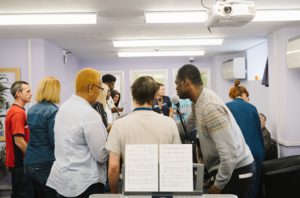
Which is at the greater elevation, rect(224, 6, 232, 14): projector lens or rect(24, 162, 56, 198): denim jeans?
rect(224, 6, 232, 14): projector lens

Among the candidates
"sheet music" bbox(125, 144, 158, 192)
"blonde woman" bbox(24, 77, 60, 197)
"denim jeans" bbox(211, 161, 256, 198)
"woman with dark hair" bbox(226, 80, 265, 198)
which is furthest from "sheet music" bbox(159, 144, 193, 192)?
"woman with dark hair" bbox(226, 80, 265, 198)

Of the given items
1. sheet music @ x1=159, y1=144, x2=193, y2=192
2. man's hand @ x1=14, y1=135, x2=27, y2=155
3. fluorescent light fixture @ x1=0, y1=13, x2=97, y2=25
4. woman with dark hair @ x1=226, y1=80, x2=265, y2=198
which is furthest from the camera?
fluorescent light fixture @ x1=0, y1=13, x2=97, y2=25

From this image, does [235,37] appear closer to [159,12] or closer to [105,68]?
[159,12]

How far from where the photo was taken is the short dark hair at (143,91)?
214 centimetres

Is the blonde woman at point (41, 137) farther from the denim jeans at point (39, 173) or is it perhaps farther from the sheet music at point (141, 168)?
the sheet music at point (141, 168)

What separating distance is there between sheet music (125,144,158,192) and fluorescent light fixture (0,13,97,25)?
2.82 metres

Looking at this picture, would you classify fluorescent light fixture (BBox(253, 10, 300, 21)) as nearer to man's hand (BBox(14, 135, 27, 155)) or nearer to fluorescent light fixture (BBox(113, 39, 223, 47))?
fluorescent light fixture (BBox(113, 39, 223, 47))

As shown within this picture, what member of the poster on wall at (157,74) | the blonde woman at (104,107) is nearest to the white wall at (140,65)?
the poster on wall at (157,74)

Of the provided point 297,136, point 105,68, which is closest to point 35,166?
point 297,136

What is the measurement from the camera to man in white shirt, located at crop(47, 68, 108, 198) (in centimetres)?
216

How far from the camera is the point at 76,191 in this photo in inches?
85.3

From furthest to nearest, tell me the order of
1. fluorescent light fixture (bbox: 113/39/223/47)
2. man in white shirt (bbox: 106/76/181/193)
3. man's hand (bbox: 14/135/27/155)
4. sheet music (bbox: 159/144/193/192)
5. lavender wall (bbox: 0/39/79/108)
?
fluorescent light fixture (bbox: 113/39/223/47)
lavender wall (bbox: 0/39/79/108)
man's hand (bbox: 14/135/27/155)
man in white shirt (bbox: 106/76/181/193)
sheet music (bbox: 159/144/193/192)

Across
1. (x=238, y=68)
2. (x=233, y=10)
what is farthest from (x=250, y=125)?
(x=238, y=68)

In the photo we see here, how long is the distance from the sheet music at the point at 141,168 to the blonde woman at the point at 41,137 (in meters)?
1.23
